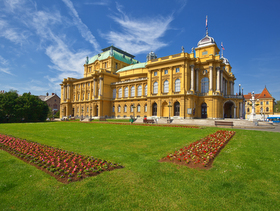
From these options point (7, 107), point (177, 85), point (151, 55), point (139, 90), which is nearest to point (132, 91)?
point (139, 90)

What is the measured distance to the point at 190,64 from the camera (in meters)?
41.6

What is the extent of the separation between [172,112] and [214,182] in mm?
37885

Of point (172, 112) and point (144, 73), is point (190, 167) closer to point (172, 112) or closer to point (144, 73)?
point (172, 112)

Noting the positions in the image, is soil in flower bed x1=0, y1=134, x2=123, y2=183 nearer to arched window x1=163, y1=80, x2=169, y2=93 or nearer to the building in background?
arched window x1=163, y1=80, x2=169, y2=93

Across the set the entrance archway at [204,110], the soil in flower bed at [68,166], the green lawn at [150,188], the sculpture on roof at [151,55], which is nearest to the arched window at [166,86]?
the entrance archway at [204,110]

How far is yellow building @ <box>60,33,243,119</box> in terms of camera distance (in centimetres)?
4078

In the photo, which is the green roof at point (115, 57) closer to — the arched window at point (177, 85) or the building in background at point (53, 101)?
the arched window at point (177, 85)

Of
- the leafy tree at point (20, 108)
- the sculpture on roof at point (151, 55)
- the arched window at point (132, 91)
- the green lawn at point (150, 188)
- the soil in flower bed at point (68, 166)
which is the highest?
the sculpture on roof at point (151, 55)

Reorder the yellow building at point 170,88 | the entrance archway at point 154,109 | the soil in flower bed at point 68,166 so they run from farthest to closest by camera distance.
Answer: the entrance archway at point 154,109
the yellow building at point 170,88
the soil in flower bed at point 68,166

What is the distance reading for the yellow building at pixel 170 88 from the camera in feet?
134

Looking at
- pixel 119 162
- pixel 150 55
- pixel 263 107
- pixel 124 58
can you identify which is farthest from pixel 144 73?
pixel 263 107

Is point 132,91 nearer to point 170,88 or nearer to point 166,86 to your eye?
point 166,86

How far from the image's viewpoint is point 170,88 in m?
43.0

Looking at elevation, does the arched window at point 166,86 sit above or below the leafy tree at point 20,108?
above
